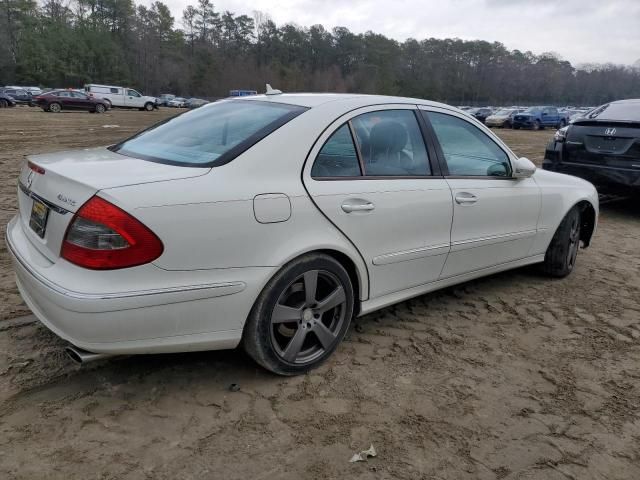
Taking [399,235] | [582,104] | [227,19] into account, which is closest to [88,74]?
[227,19]

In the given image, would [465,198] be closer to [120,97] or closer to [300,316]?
[300,316]

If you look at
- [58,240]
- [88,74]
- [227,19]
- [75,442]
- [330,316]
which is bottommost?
[75,442]

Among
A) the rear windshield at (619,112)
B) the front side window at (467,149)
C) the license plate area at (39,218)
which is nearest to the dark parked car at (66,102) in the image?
the rear windshield at (619,112)

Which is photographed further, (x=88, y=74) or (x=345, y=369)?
(x=88, y=74)

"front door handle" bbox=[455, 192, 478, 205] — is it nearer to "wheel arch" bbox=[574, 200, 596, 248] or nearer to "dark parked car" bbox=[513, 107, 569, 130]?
"wheel arch" bbox=[574, 200, 596, 248]

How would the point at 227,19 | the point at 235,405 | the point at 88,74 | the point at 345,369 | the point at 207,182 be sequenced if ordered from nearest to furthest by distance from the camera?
the point at 207,182
the point at 235,405
the point at 345,369
the point at 88,74
the point at 227,19

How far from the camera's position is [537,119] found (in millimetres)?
36219

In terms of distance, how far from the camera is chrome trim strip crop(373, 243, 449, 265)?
3.10 m

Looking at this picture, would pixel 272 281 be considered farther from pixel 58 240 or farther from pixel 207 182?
pixel 58 240

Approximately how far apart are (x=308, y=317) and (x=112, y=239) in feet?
3.66

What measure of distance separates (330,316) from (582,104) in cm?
12700

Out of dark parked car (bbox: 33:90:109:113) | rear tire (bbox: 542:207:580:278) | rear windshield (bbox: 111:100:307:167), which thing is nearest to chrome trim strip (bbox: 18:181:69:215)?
rear windshield (bbox: 111:100:307:167)

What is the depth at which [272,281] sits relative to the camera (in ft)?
8.57

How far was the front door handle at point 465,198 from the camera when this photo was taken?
348 cm
